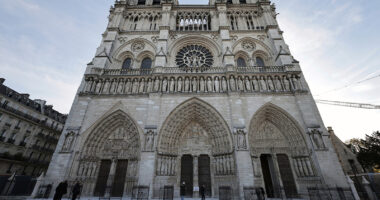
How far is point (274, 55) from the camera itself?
46.4 ft

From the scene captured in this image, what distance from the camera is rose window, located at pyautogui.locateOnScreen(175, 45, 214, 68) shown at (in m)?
14.7

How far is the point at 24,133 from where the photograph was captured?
15.9 m

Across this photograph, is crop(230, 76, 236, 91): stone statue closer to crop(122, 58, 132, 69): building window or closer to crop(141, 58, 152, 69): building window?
crop(141, 58, 152, 69): building window

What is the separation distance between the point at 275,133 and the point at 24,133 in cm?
2299

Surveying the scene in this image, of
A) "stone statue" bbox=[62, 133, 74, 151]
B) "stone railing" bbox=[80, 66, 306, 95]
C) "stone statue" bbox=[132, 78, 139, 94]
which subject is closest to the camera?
"stone statue" bbox=[62, 133, 74, 151]

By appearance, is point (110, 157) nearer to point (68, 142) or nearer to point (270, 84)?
point (68, 142)

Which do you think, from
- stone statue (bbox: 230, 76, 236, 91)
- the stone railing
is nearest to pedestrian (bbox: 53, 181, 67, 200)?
the stone railing

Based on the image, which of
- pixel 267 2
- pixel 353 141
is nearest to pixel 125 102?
pixel 267 2

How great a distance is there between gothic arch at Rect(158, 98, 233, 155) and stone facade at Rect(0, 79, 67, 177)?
1492 centimetres

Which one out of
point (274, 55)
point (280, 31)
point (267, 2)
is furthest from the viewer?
point (267, 2)

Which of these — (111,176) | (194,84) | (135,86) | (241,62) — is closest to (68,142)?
(111,176)

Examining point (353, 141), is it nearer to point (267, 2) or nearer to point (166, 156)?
point (267, 2)

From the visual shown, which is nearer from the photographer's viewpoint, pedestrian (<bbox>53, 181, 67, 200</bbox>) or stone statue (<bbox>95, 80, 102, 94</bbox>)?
pedestrian (<bbox>53, 181, 67, 200</bbox>)

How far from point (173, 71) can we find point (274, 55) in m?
9.08
